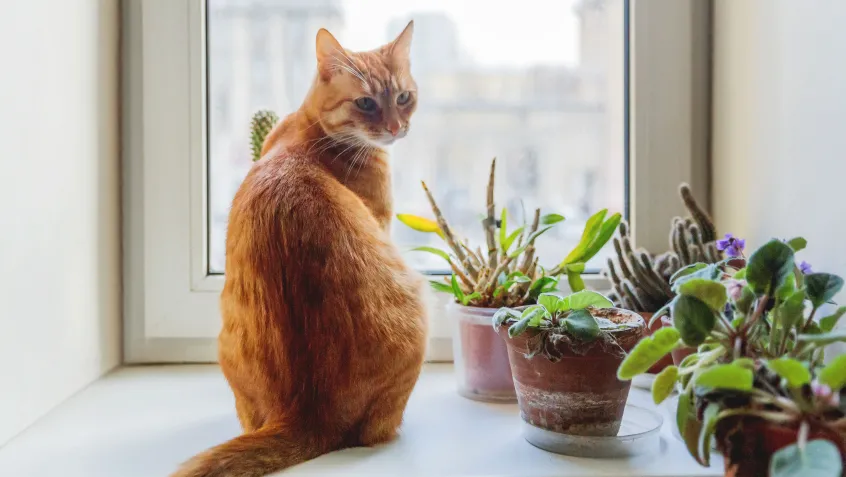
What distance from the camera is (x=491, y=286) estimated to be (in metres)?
0.83

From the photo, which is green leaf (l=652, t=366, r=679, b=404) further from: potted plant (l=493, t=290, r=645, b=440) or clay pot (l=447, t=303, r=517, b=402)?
clay pot (l=447, t=303, r=517, b=402)

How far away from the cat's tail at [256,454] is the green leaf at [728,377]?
36 cm

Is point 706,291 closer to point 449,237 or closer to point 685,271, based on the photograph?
point 685,271

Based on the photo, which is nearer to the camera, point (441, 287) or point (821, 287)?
point (821, 287)

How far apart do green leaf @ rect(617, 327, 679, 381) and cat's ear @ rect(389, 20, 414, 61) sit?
0.46m

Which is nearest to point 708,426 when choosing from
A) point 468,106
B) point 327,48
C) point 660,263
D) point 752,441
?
point 752,441

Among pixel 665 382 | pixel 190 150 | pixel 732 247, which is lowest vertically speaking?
pixel 665 382

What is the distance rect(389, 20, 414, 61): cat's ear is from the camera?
0.81 metres

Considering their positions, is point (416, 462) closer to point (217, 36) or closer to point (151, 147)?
point (151, 147)

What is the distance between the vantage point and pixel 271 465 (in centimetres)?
61

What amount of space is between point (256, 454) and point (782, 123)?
2.18ft

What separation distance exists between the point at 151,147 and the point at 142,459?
44 centimetres

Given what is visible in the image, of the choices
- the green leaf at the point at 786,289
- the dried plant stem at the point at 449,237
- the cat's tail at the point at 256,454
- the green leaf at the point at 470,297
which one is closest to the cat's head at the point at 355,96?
the dried plant stem at the point at 449,237

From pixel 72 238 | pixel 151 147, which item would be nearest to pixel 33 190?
pixel 72 238
